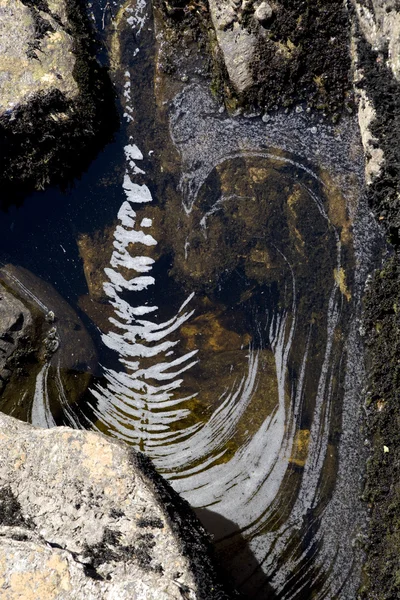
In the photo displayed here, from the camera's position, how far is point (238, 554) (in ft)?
12.2

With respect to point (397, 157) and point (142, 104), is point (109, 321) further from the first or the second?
point (397, 157)

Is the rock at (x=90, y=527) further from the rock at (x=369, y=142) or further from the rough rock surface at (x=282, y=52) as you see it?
the rough rock surface at (x=282, y=52)

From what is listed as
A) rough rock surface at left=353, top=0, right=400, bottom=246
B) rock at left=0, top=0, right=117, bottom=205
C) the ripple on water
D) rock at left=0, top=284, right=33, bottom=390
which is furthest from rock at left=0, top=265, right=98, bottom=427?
rough rock surface at left=353, top=0, right=400, bottom=246

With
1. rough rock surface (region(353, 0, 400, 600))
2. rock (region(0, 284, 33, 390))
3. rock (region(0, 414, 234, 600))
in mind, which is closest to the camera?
rock (region(0, 414, 234, 600))

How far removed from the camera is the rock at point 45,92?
3.72m

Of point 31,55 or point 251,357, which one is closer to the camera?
point 31,55

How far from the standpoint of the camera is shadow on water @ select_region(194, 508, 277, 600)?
3650 mm

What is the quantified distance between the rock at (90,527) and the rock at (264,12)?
119 inches

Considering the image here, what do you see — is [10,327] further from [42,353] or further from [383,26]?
[383,26]

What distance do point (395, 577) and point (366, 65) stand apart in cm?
340

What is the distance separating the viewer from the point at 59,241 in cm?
419

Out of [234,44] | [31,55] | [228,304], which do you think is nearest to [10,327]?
[228,304]

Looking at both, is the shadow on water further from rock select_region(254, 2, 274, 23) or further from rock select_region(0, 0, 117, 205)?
rock select_region(254, 2, 274, 23)

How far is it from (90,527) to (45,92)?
2.85m
